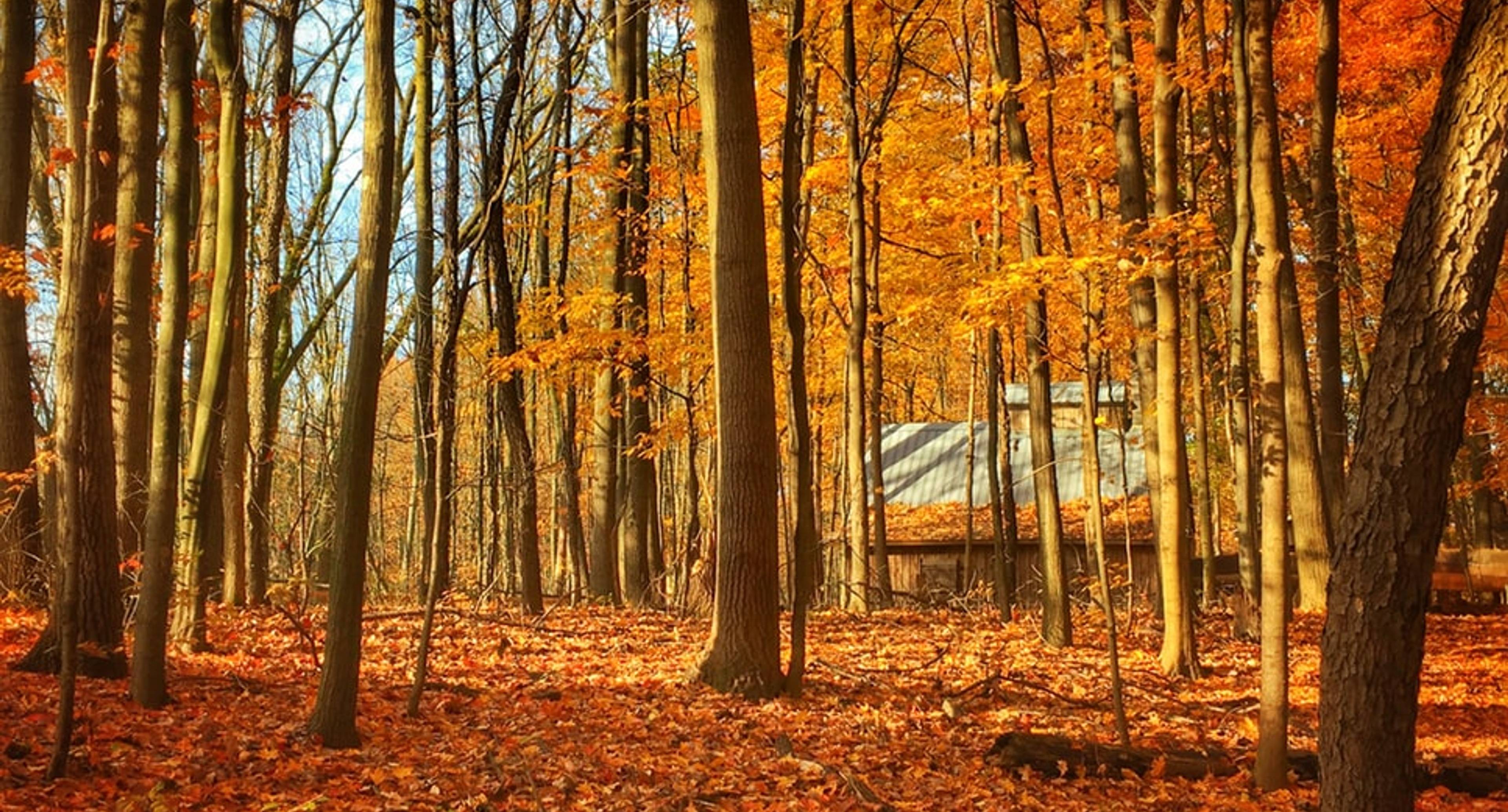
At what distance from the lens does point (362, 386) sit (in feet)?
21.2

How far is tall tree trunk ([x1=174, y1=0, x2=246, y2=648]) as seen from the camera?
7883mm

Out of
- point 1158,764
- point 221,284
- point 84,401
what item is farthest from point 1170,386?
point 84,401

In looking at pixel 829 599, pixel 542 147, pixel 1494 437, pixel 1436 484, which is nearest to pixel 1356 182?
pixel 1494 437

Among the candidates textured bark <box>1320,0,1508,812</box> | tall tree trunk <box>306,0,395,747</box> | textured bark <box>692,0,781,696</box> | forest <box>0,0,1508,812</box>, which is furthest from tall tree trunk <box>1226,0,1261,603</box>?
tall tree trunk <box>306,0,395,747</box>

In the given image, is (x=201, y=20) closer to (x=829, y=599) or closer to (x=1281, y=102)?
(x=829, y=599)

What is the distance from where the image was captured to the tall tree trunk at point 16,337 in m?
11.4

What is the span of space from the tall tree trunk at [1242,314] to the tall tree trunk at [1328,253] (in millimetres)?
896

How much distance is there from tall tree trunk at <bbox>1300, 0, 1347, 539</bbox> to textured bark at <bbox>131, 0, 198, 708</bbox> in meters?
10.4

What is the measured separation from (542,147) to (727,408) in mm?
13259

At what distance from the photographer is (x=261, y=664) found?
9086 millimetres

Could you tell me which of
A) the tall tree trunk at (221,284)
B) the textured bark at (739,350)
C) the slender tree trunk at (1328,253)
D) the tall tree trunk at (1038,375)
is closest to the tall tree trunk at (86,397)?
the tall tree trunk at (221,284)

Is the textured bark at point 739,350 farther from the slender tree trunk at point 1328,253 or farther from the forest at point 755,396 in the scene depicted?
Answer: the slender tree trunk at point 1328,253

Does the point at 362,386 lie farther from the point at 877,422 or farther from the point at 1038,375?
the point at 877,422

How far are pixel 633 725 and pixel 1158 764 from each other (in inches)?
140
